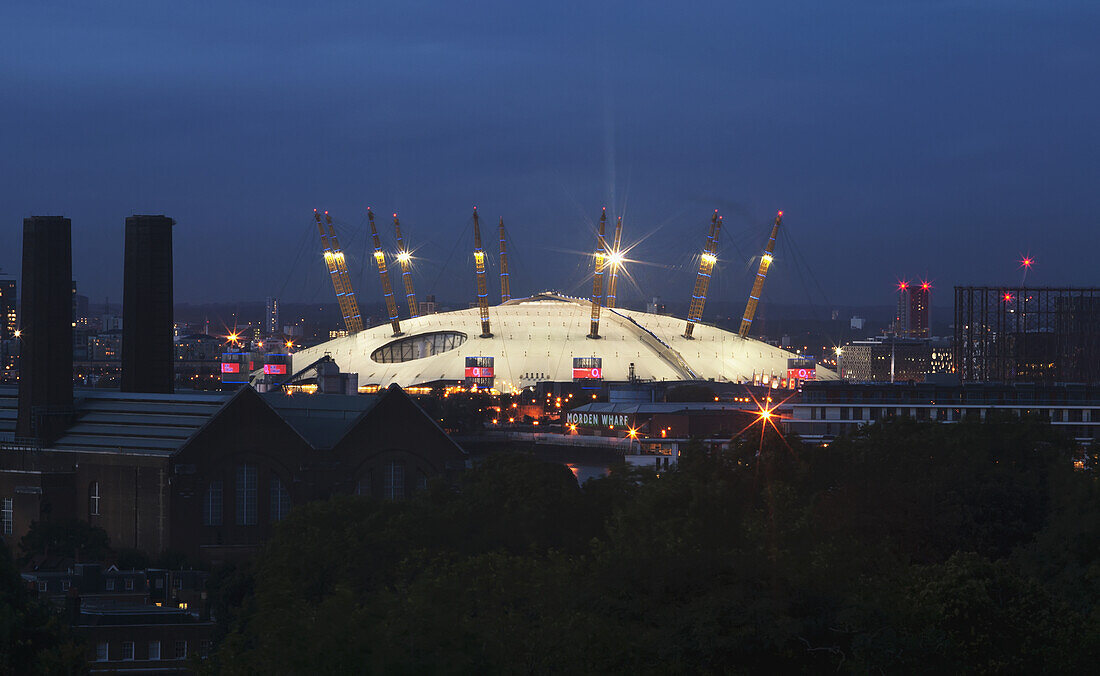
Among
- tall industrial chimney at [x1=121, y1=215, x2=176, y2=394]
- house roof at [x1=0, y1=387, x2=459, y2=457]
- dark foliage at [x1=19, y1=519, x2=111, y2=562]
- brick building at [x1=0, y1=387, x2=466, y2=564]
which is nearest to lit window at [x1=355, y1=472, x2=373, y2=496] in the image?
brick building at [x1=0, y1=387, x2=466, y2=564]

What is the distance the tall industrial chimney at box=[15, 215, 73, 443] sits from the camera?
10125cm

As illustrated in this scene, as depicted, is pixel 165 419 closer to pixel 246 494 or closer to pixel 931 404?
pixel 246 494

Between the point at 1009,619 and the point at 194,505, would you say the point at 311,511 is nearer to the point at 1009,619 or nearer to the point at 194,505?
the point at 194,505

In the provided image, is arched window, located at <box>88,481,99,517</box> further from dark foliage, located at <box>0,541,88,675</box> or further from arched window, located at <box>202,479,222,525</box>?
dark foliage, located at <box>0,541,88,675</box>

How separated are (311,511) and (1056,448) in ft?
119

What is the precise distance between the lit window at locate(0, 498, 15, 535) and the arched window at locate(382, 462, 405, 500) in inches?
761

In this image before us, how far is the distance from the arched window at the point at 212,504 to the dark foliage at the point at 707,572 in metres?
14.5

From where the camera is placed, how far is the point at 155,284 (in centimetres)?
11112

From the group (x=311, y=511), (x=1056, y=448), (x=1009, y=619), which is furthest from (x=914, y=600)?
(x=1056, y=448)

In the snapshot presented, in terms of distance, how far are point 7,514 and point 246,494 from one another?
582 inches

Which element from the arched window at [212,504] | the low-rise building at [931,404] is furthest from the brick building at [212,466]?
the low-rise building at [931,404]

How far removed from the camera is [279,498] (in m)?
92.8

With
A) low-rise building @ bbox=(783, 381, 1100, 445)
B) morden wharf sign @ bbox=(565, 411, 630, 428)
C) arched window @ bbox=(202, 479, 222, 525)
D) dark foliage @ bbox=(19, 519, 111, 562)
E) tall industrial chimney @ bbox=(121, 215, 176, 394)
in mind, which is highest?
tall industrial chimney @ bbox=(121, 215, 176, 394)

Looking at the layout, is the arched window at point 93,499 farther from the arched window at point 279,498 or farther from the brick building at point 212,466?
the arched window at point 279,498
